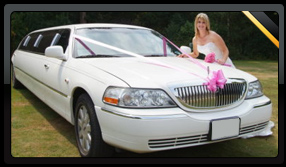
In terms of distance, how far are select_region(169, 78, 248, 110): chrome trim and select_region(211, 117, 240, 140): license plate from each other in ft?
0.53

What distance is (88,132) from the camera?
9.76 feet

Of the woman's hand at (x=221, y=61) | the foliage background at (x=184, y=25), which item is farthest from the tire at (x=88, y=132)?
the foliage background at (x=184, y=25)

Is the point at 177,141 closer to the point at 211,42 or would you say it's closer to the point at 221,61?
the point at 221,61

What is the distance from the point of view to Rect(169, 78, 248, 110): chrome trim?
104 inches

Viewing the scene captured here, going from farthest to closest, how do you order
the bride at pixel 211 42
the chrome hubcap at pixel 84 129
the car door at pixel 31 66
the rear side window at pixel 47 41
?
the car door at pixel 31 66
the bride at pixel 211 42
the rear side window at pixel 47 41
the chrome hubcap at pixel 84 129

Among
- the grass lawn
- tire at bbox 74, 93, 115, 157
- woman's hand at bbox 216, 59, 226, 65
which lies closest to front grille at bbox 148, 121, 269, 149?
tire at bbox 74, 93, 115, 157

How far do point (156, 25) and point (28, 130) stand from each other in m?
11.2

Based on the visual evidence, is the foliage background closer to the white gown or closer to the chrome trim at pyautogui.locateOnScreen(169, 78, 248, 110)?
the white gown

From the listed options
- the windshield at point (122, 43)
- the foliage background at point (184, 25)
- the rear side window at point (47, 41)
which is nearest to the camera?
the windshield at point (122, 43)

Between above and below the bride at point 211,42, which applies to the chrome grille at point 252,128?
below

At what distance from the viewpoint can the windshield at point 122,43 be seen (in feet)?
11.9

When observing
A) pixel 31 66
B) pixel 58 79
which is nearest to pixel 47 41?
pixel 31 66

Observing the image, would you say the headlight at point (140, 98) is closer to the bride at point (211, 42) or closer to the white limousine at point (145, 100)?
the white limousine at point (145, 100)

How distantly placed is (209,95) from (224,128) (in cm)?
33
